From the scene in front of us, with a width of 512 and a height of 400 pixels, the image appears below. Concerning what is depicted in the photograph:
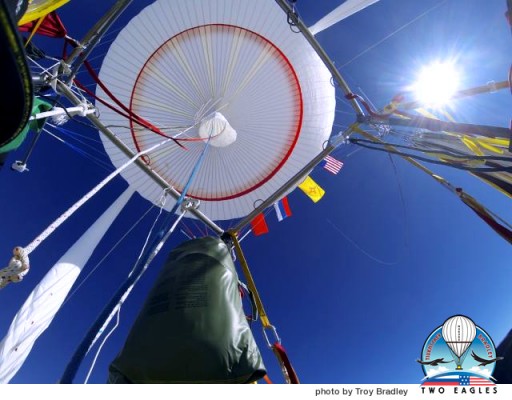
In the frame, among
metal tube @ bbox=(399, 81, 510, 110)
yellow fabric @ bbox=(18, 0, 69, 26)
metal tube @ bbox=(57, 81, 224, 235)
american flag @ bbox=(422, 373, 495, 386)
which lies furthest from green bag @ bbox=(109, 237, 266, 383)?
metal tube @ bbox=(399, 81, 510, 110)

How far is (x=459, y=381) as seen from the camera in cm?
338

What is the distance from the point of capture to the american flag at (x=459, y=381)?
9.88 ft

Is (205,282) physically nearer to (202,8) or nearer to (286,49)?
(286,49)

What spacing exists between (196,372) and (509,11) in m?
3.22

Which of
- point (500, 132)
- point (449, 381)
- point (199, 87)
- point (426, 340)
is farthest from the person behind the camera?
point (199, 87)

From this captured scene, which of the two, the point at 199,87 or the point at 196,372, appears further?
the point at 199,87

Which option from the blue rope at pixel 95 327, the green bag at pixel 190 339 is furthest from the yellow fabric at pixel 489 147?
the blue rope at pixel 95 327

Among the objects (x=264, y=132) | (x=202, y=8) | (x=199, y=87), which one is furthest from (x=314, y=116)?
(x=202, y=8)

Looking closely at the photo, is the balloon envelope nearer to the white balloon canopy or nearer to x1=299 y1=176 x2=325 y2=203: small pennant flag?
x1=299 y1=176 x2=325 y2=203: small pennant flag

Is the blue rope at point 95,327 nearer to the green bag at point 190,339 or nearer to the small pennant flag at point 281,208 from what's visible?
the green bag at point 190,339

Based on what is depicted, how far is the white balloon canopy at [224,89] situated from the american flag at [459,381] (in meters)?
5.47

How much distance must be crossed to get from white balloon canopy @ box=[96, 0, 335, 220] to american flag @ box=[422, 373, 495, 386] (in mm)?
5470

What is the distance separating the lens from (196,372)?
2.22 meters

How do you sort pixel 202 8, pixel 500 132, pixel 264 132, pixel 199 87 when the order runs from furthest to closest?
pixel 264 132 → pixel 199 87 → pixel 202 8 → pixel 500 132
